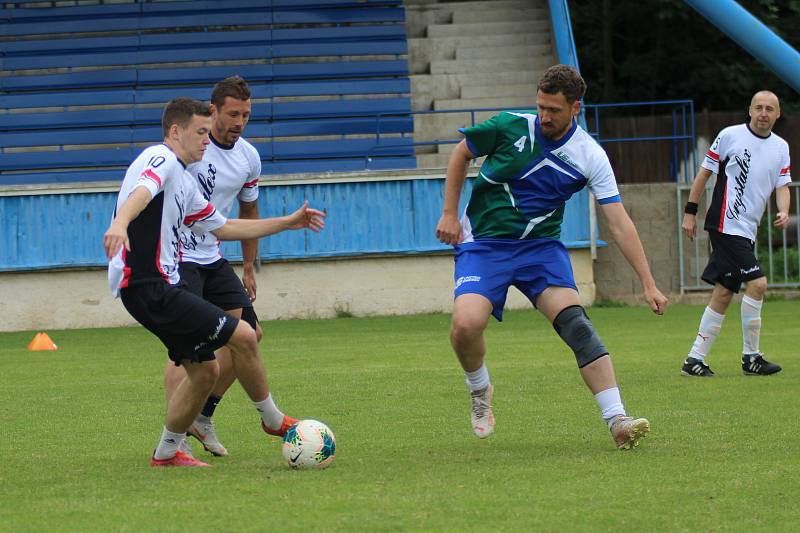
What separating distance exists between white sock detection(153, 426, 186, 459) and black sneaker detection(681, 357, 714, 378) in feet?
16.7

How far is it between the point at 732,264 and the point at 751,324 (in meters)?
0.51

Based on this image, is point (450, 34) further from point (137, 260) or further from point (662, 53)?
point (137, 260)

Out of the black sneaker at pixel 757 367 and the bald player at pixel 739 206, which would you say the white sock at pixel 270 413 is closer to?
the bald player at pixel 739 206

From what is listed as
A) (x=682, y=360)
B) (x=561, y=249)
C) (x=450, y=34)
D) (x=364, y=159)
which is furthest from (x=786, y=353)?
(x=450, y=34)

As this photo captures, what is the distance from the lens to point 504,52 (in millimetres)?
23219

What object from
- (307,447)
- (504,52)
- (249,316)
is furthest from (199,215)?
(504,52)

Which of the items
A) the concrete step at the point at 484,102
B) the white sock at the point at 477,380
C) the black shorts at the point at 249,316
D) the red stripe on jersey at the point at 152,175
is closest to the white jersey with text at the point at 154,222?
the red stripe on jersey at the point at 152,175

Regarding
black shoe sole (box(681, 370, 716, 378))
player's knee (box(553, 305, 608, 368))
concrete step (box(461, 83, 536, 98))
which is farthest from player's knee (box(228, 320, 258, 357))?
concrete step (box(461, 83, 536, 98))

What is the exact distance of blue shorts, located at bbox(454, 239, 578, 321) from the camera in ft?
23.1

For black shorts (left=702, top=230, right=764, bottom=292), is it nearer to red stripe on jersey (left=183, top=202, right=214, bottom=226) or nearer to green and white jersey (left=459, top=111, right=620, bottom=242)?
green and white jersey (left=459, top=111, right=620, bottom=242)

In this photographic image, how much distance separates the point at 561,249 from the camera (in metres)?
7.20

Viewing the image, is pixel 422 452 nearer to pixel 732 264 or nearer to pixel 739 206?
pixel 732 264

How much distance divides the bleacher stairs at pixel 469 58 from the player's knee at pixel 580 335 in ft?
44.8

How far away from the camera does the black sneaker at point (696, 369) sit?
408 inches
